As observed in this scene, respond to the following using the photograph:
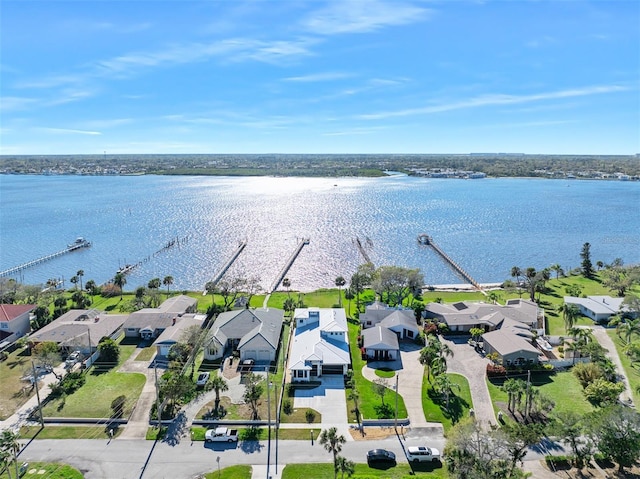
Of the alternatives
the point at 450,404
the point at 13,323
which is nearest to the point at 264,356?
the point at 450,404

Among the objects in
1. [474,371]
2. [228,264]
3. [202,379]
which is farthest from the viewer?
[228,264]

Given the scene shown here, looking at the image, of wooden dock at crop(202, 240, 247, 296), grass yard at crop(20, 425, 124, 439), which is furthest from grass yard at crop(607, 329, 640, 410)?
wooden dock at crop(202, 240, 247, 296)

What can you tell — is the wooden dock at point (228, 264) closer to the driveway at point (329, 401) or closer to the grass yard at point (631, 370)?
the driveway at point (329, 401)

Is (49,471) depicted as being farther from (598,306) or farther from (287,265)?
(598,306)

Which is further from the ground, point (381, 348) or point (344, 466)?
point (344, 466)

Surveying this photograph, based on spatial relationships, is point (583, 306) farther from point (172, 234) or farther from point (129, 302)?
point (172, 234)

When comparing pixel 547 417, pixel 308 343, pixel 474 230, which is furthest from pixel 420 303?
pixel 474 230

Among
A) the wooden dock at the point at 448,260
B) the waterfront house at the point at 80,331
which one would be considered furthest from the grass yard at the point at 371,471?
the wooden dock at the point at 448,260
